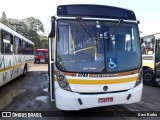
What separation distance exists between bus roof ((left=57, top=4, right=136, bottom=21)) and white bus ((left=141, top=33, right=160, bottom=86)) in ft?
15.6

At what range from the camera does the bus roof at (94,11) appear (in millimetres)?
5971

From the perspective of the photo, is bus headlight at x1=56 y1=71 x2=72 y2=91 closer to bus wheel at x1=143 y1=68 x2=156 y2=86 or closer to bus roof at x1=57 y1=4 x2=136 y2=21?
bus roof at x1=57 y1=4 x2=136 y2=21

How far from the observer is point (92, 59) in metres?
5.79

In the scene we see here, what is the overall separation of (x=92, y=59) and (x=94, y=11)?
139 centimetres

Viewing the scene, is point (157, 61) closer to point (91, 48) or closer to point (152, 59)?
point (152, 59)

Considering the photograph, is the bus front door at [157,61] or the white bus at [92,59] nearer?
the white bus at [92,59]

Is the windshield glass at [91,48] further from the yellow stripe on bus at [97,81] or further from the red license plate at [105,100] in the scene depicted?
the red license plate at [105,100]

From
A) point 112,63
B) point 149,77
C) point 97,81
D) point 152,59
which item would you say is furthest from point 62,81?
point 149,77

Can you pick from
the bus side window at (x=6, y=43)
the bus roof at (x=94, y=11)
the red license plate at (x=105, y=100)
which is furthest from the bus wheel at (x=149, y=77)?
the bus side window at (x=6, y=43)

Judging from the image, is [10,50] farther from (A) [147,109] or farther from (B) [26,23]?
(B) [26,23]

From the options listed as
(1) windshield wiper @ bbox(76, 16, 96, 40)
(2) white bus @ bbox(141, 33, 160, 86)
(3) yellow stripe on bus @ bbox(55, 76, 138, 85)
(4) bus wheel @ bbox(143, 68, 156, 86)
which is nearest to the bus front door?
(2) white bus @ bbox(141, 33, 160, 86)

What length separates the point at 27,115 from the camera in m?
6.51

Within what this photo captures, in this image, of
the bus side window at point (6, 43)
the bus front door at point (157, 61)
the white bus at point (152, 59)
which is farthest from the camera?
the white bus at point (152, 59)

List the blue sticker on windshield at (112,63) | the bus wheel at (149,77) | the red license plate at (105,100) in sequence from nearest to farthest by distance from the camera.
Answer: the red license plate at (105,100), the blue sticker on windshield at (112,63), the bus wheel at (149,77)
